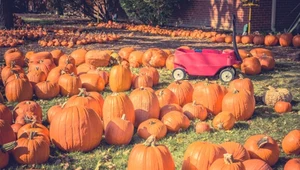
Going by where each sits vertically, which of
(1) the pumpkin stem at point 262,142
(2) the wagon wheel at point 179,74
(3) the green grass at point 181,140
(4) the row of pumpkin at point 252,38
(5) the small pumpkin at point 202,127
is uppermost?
(4) the row of pumpkin at point 252,38

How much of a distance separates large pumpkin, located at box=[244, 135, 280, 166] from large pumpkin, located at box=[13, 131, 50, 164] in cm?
217

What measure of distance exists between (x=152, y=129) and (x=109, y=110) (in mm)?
629

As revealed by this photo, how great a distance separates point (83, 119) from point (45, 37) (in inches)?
409

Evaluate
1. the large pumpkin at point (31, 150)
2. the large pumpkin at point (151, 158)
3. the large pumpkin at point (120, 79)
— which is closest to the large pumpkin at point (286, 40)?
the large pumpkin at point (120, 79)

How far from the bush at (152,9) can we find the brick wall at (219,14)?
0.64 m

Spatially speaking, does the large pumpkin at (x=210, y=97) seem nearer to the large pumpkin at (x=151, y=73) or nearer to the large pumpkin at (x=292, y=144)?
the large pumpkin at (x=292, y=144)

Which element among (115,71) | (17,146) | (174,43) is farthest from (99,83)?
(174,43)

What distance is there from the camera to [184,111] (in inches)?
221

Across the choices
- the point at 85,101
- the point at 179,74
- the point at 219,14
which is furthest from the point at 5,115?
the point at 219,14

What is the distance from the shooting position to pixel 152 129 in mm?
4883

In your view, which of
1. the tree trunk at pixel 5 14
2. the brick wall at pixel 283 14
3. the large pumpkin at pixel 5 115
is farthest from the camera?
the brick wall at pixel 283 14

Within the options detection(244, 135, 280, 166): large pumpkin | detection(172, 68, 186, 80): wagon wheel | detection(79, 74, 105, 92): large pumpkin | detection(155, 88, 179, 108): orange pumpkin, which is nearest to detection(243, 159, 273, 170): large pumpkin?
detection(244, 135, 280, 166): large pumpkin

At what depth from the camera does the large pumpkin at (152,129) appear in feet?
15.9

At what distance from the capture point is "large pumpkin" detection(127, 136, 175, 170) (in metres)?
3.69
